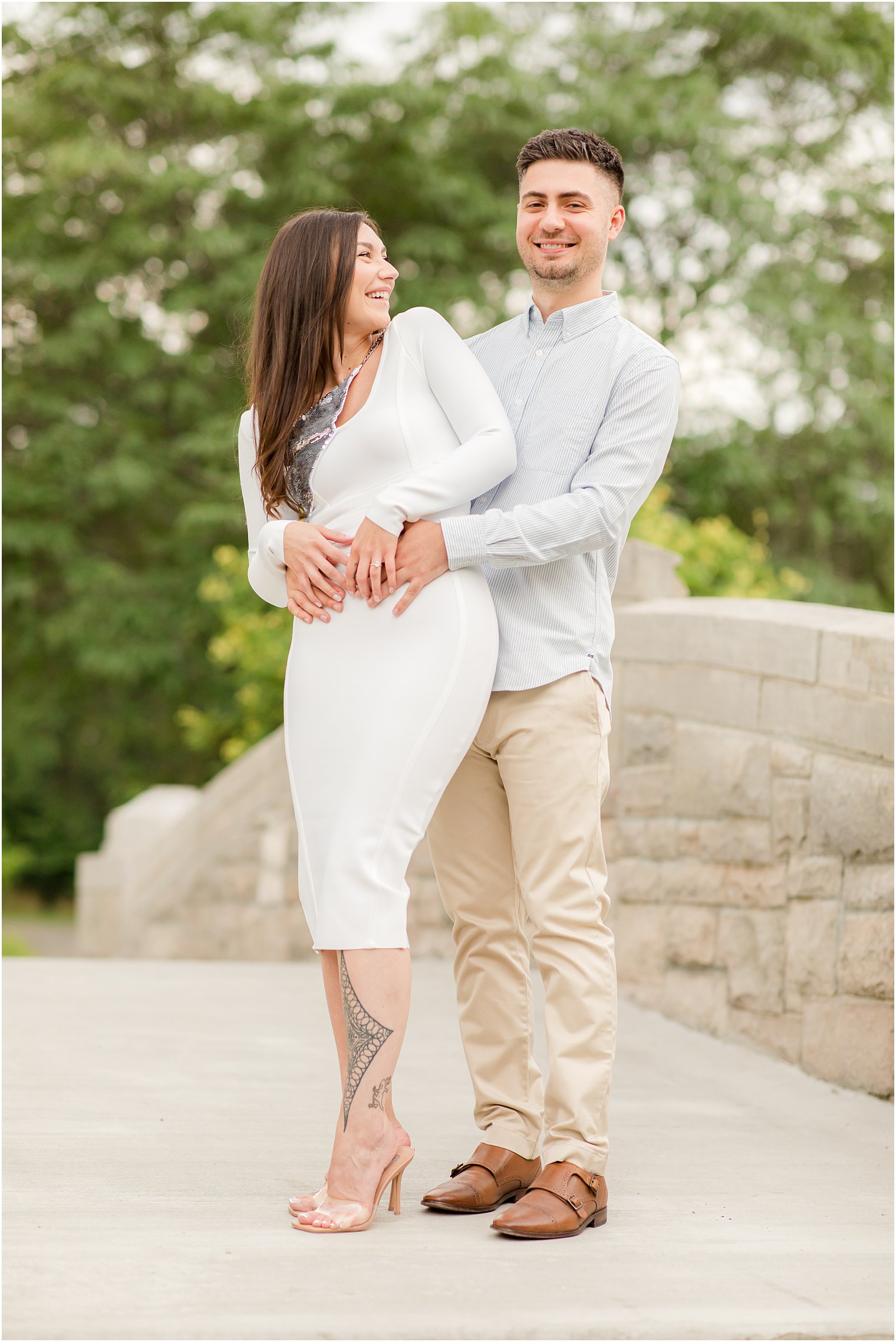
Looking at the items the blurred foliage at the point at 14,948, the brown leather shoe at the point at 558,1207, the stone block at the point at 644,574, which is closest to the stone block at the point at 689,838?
the stone block at the point at 644,574

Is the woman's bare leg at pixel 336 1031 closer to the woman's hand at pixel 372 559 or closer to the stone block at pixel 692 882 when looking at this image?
the woman's hand at pixel 372 559

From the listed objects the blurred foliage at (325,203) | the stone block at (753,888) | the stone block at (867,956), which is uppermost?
the blurred foliage at (325,203)

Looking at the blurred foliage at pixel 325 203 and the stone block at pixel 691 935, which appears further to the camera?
the blurred foliage at pixel 325 203

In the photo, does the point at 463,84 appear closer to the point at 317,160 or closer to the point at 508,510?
the point at 317,160

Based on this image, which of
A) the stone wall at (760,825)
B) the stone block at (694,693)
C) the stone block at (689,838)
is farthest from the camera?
the stone block at (689,838)

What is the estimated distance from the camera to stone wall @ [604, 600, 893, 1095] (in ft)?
13.1

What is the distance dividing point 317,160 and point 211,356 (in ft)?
7.72

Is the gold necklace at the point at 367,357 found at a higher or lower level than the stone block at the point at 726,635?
higher

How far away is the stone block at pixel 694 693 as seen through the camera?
468cm

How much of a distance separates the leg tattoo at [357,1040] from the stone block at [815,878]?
6.38 feet

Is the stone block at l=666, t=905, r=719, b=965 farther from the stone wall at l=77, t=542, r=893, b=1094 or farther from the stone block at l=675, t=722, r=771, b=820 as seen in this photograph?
the stone block at l=675, t=722, r=771, b=820

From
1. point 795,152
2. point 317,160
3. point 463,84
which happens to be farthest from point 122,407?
point 795,152

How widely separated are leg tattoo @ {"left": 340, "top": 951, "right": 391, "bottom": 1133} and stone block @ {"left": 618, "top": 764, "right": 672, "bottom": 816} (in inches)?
102

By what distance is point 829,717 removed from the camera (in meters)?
4.21
